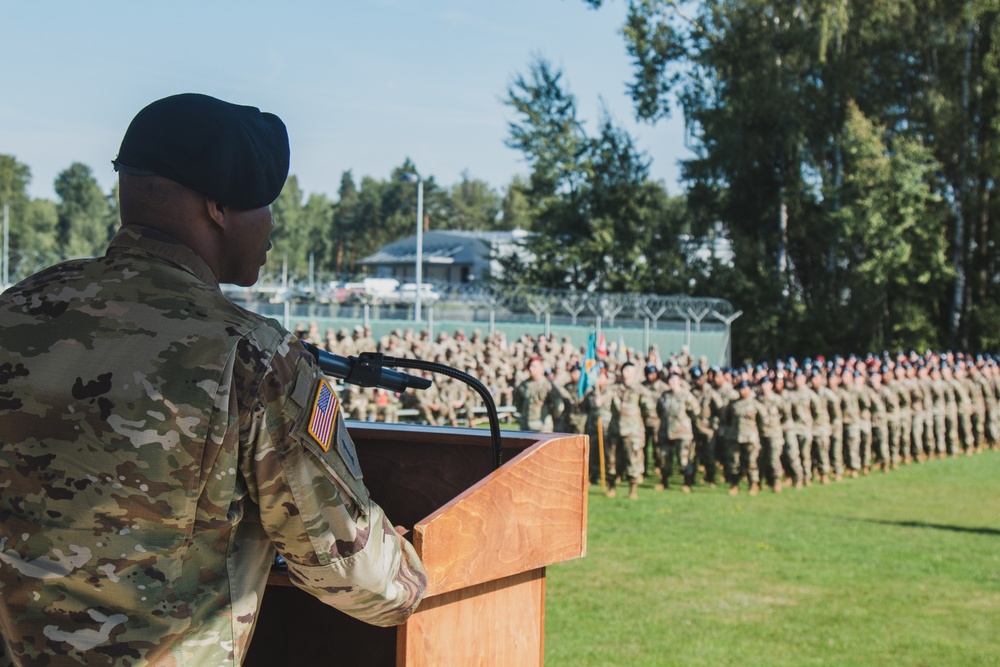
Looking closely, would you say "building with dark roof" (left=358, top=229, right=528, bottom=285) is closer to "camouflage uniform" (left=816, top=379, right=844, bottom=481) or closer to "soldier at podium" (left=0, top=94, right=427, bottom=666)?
"camouflage uniform" (left=816, top=379, right=844, bottom=481)

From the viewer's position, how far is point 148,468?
1.52 metres

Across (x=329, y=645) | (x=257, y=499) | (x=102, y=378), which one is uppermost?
(x=102, y=378)

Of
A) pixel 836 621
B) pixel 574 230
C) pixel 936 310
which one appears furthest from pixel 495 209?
pixel 836 621

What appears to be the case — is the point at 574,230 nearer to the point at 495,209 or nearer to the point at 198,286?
the point at 198,286

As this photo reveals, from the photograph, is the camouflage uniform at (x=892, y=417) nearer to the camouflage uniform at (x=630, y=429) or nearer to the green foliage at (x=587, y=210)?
the camouflage uniform at (x=630, y=429)

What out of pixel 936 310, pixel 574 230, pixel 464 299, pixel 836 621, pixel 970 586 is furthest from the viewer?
pixel 574 230

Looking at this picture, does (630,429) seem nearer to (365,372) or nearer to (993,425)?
(993,425)

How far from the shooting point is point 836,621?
7.27m

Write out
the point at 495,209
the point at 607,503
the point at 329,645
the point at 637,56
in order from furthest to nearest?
the point at 495,209
the point at 637,56
the point at 607,503
the point at 329,645

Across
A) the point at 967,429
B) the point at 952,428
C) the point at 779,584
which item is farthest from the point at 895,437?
the point at 779,584

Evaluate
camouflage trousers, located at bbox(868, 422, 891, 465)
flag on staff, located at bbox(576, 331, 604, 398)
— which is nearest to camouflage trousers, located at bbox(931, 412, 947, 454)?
camouflage trousers, located at bbox(868, 422, 891, 465)

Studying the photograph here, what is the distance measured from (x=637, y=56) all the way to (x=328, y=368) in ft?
122

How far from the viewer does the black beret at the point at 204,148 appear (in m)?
1.63

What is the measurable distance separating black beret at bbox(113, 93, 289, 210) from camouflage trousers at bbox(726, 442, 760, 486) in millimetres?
13371
